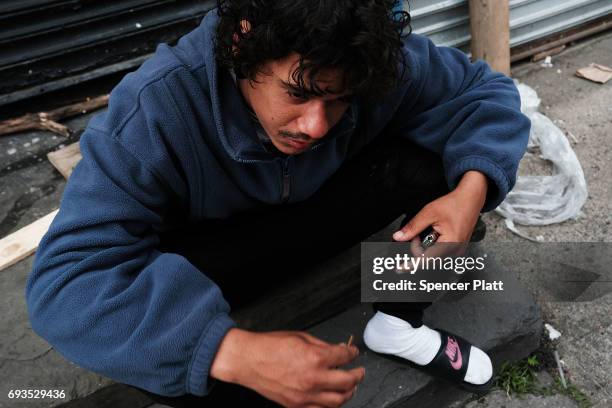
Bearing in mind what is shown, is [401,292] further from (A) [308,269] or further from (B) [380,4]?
(B) [380,4]

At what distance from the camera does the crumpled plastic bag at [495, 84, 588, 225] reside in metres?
2.77

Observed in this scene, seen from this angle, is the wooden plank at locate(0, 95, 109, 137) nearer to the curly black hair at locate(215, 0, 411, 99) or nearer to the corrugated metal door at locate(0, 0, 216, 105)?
the corrugated metal door at locate(0, 0, 216, 105)

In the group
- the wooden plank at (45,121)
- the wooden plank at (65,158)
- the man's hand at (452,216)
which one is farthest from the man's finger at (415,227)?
the wooden plank at (45,121)

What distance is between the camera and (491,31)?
139 inches

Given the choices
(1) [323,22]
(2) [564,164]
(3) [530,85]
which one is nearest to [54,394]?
(1) [323,22]

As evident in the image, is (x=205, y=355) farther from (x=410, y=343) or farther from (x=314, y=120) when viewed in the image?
(x=410, y=343)

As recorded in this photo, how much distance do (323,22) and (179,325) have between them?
2.38 ft

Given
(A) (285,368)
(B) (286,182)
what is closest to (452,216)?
(B) (286,182)

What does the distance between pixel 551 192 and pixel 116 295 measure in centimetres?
248

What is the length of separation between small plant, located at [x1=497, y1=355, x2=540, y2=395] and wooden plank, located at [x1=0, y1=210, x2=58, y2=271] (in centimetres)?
201

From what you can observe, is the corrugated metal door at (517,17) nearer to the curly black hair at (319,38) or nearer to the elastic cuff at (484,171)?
the elastic cuff at (484,171)

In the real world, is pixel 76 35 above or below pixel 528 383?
above

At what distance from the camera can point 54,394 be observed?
1739mm

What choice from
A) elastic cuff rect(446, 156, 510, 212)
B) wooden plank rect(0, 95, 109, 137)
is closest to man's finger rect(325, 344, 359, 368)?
elastic cuff rect(446, 156, 510, 212)
